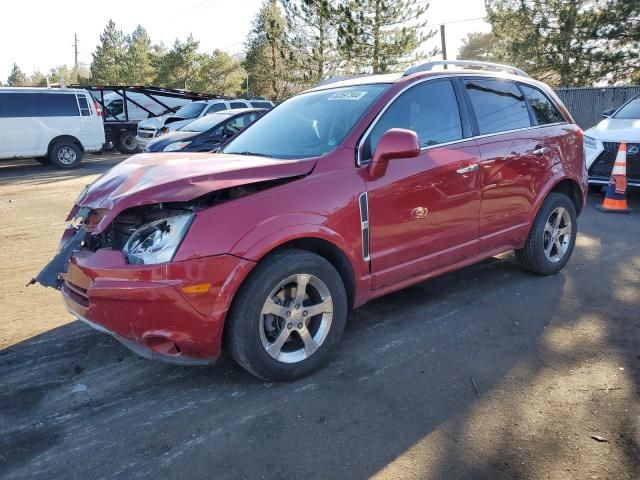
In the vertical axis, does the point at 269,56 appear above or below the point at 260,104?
above

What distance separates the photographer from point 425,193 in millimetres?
3559

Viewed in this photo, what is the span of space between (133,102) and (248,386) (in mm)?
18942

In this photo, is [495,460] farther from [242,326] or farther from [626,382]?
[242,326]

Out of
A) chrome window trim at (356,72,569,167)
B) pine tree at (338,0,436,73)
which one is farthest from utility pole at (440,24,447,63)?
chrome window trim at (356,72,569,167)

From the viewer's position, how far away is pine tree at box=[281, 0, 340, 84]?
2872 centimetres

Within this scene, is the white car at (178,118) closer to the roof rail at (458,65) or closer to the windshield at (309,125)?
the windshield at (309,125)

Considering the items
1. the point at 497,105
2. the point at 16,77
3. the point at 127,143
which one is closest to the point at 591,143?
the point at 497,105

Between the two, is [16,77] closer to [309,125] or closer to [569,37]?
[569,37]

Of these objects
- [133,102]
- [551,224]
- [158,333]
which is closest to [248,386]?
[158,333]

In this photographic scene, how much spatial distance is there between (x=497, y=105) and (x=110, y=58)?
51245mm

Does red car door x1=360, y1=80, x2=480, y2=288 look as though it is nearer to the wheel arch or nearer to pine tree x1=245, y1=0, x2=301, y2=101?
the wheel arch

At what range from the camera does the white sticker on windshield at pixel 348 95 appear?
3.73m

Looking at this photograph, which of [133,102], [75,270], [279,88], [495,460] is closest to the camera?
[495,460]

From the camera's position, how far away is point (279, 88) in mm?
35938
